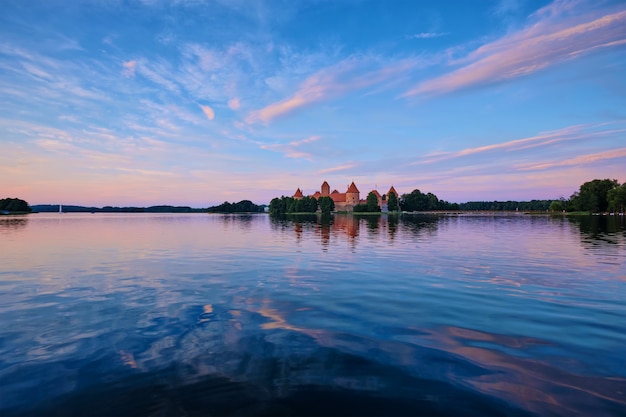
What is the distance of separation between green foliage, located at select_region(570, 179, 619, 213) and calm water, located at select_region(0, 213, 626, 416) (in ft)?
618

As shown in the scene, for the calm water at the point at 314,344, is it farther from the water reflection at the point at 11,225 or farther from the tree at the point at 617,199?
the tree at the point at 617,199

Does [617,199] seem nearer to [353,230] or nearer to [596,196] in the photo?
[596,196]

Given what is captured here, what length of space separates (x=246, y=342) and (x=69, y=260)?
24048 mm

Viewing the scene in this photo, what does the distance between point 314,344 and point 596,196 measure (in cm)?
20652

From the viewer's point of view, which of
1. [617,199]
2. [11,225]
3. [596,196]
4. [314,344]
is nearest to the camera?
[314,344]

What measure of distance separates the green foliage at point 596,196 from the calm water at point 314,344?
→ 188414 millimetres

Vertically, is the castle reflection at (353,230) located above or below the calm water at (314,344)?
above

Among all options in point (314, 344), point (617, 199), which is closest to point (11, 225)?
point (314, 344)

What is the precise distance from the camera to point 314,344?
32.8 ft

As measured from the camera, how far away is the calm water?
6.99 metres

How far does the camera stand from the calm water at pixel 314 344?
6.99m

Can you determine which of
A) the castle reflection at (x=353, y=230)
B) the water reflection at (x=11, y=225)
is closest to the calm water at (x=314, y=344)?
the castle reflection at (x=353, y=230)

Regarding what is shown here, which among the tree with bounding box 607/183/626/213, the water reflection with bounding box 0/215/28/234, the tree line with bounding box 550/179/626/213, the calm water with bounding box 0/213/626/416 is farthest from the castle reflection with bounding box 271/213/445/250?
the tree line with bounding box 550/179/626/213

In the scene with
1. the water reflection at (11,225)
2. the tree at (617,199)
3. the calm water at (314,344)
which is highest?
the tree at (617,199)
